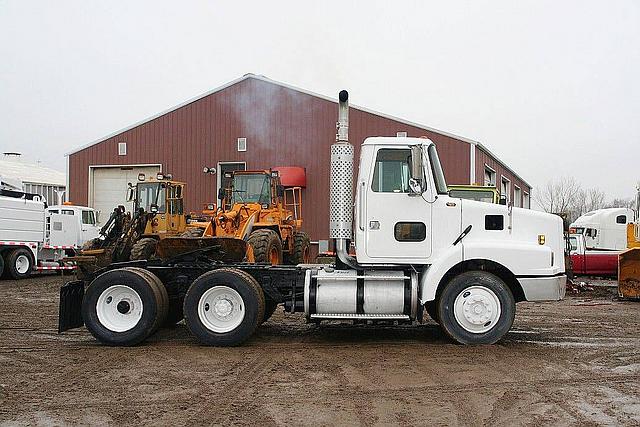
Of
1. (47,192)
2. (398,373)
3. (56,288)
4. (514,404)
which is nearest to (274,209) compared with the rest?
(56,288)

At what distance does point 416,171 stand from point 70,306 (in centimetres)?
536

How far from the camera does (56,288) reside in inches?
776

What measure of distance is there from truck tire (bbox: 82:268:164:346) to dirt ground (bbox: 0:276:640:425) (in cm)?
24

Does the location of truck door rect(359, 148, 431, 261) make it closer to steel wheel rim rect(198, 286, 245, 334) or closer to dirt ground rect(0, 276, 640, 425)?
dirt ground rect(0, 276, 640, 425)

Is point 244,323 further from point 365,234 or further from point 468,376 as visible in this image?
point 468,376

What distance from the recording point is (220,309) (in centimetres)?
982

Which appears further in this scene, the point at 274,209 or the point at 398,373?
the point at 274,209

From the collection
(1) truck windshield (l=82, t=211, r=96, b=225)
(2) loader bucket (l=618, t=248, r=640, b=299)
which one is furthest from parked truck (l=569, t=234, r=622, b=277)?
(1) truck windshield (l=82, t=211, r=96, b=225)

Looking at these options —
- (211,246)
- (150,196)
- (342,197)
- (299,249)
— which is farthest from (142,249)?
(342,197)

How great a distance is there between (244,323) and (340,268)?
160 cm

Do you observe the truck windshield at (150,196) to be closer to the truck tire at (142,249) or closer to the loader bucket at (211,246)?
the truck tire at (142,249)

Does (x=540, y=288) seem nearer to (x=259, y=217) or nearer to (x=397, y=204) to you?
(x=397, y=204)

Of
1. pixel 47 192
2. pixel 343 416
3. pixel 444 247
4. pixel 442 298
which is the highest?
pixel 47 192

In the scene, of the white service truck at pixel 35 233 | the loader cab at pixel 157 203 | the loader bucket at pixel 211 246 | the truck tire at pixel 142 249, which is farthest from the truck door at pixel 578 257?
the white service truck at pixel 35 233
